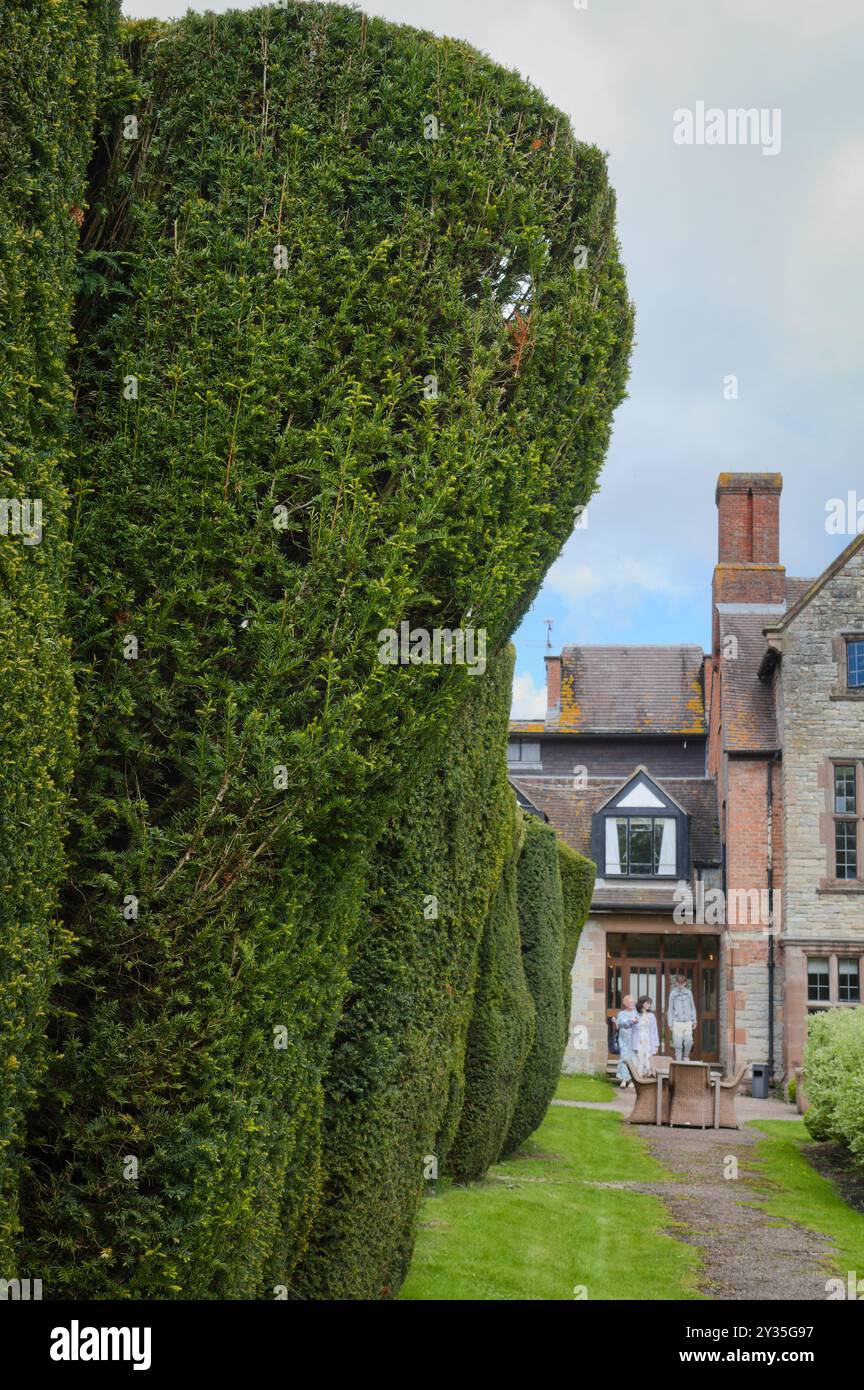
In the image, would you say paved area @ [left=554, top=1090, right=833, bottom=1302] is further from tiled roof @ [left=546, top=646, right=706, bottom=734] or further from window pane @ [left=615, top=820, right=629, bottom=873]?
tiled roof @ [left=546, top=646, right=706, bottom=734]

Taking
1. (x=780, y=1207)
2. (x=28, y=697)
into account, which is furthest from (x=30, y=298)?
(x=780, y=1207)

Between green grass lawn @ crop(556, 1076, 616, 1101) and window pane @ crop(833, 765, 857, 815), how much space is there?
779 cm

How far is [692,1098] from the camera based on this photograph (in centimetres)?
1925

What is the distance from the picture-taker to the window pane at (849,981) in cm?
2548

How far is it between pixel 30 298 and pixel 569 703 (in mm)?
35203

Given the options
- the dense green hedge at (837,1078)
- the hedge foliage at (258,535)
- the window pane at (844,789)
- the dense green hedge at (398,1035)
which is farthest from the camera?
the window pane at (844,789)

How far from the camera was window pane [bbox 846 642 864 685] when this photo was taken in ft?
87.2

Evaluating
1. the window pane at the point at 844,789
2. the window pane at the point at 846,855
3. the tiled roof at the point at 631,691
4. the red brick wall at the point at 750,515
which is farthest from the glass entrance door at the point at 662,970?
the red brick wall at the point at 750,515

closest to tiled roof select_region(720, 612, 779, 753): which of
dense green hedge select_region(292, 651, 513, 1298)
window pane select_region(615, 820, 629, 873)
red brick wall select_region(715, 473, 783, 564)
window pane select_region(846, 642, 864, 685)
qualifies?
red brick wall select_region(715, 473, 783, 564)

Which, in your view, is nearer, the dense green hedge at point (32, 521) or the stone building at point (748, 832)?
the dense green hedge at point (32, 521)

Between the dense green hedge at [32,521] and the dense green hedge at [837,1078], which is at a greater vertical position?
the dense green hedge at [32,521]

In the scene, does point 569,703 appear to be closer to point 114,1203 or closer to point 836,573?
point 836,573

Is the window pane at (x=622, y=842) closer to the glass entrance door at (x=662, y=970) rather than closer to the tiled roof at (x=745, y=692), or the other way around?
the glass entrance door at (x=662, y=970)
